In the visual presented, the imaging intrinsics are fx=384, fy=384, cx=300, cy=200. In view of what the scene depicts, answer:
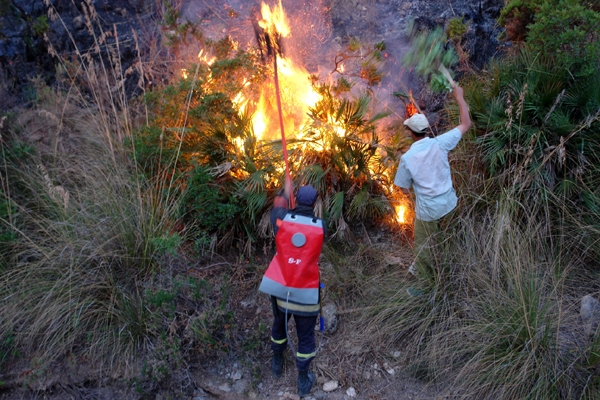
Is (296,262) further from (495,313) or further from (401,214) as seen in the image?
(401,214)

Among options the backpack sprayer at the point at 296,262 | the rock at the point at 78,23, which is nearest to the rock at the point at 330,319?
the backpack sprayer at the point at 296,262

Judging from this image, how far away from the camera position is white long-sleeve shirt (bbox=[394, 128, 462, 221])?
12.1 ft

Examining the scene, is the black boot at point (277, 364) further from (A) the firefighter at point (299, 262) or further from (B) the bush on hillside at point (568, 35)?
(B) the bush on hillside at point (568, 35)

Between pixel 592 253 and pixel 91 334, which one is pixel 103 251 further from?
pixel 592 253

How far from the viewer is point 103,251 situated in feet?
12.6

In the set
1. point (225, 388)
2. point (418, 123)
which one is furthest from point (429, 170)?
point (225, 388)

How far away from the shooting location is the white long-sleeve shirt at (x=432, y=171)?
3.68m

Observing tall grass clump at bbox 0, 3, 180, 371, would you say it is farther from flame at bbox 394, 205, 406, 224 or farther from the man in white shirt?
flame at bbox 394, 205, 406, 224

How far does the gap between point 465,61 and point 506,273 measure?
11.8 ft

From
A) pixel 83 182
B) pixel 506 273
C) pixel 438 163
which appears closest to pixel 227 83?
pixel 83 182

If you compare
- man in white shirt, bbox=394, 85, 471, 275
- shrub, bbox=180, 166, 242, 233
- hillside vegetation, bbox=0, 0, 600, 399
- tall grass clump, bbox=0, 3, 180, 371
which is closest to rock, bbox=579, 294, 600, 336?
hillside vegetation, bbox=0, 0, 600, 399

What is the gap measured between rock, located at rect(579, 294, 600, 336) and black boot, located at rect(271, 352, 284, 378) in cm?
265

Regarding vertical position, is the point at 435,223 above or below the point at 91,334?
above

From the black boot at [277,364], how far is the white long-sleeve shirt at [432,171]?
2.00m
